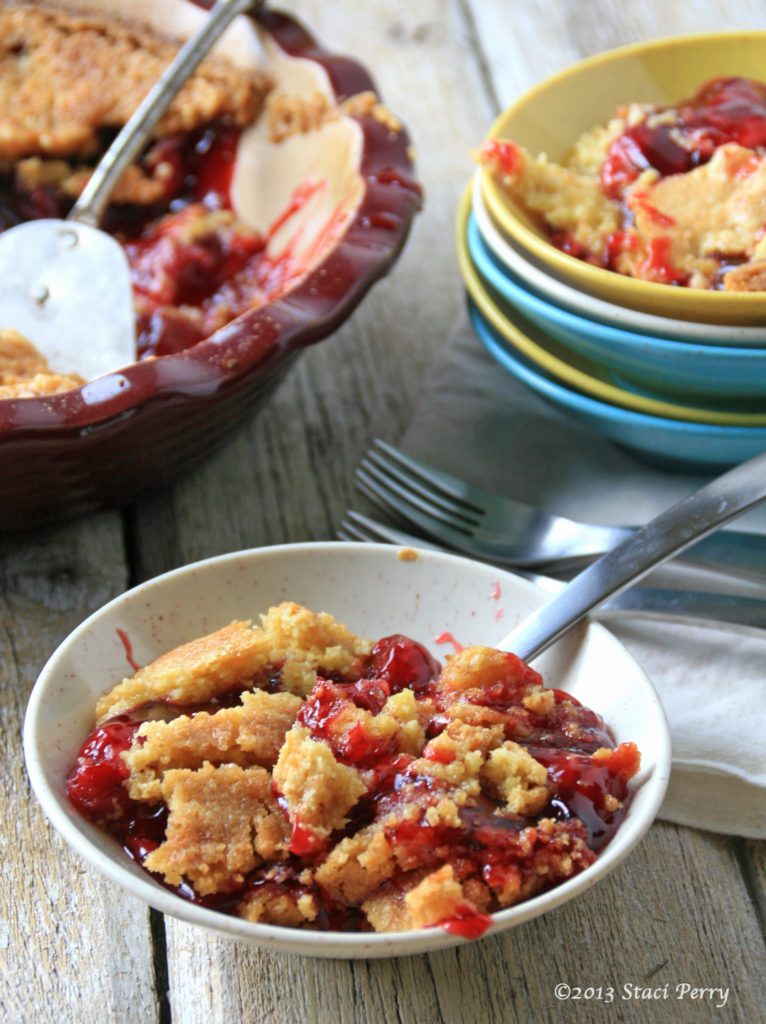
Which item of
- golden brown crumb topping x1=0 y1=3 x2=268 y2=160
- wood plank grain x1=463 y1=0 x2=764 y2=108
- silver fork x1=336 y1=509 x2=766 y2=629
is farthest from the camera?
wood plank grain x1=463 y1=0 x2=764 y2=108

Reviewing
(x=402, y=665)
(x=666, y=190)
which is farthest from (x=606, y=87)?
(x=402, y=665)

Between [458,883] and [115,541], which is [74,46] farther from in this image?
Answer: [458,883]

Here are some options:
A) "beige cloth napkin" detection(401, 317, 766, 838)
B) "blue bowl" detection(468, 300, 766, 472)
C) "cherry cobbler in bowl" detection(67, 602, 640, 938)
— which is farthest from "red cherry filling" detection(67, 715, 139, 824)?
"blue bowl" detection(468, 300, 766, 472)

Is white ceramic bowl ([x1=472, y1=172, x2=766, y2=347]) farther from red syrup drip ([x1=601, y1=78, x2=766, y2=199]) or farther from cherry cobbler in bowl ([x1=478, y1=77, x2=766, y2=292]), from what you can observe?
red syrup drip ([x1=601, y1=78, x2=766, y2=199])

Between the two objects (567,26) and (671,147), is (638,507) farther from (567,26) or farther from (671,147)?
(567,26)

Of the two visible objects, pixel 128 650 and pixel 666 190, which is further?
pixel 666 190

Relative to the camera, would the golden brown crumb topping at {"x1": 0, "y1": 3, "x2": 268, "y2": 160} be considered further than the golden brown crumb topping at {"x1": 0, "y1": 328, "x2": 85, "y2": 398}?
Yes
